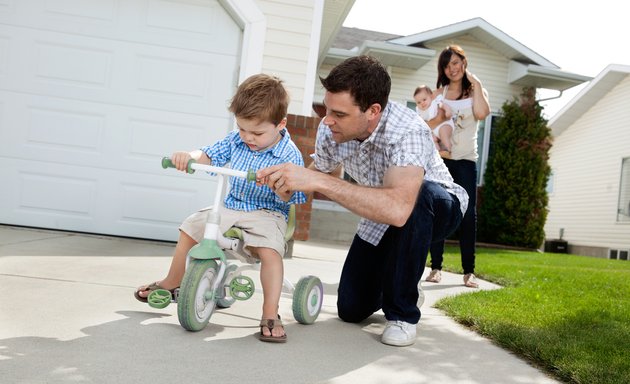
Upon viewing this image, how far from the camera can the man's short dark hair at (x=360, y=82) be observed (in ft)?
9.53

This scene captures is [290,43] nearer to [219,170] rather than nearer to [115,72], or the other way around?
[115,72]

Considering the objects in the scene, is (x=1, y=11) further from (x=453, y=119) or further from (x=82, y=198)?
(x=453, y=119)

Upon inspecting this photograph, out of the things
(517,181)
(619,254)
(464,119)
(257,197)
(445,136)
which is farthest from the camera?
(619,254)

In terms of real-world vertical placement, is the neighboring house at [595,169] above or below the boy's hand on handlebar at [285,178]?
above

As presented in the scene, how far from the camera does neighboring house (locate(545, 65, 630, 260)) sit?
18.2m

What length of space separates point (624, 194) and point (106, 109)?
15637mm

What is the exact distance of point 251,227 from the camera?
3.12m

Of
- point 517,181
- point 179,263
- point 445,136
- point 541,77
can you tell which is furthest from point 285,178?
point 541,77

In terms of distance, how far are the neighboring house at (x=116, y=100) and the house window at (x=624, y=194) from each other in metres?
14.3

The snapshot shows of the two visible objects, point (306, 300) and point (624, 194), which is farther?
point (624, 194)

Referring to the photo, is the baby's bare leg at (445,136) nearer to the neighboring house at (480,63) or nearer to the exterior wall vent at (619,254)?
the neighboring house at (480,63)

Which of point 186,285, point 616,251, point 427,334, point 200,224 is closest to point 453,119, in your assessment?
point 427,334

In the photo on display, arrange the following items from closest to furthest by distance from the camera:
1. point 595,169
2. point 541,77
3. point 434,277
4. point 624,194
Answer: point 434,277
point 541,77
point 624,194
point 595,169

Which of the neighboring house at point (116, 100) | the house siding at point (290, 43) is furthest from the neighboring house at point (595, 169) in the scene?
the neighboring house at point (116, 100)
